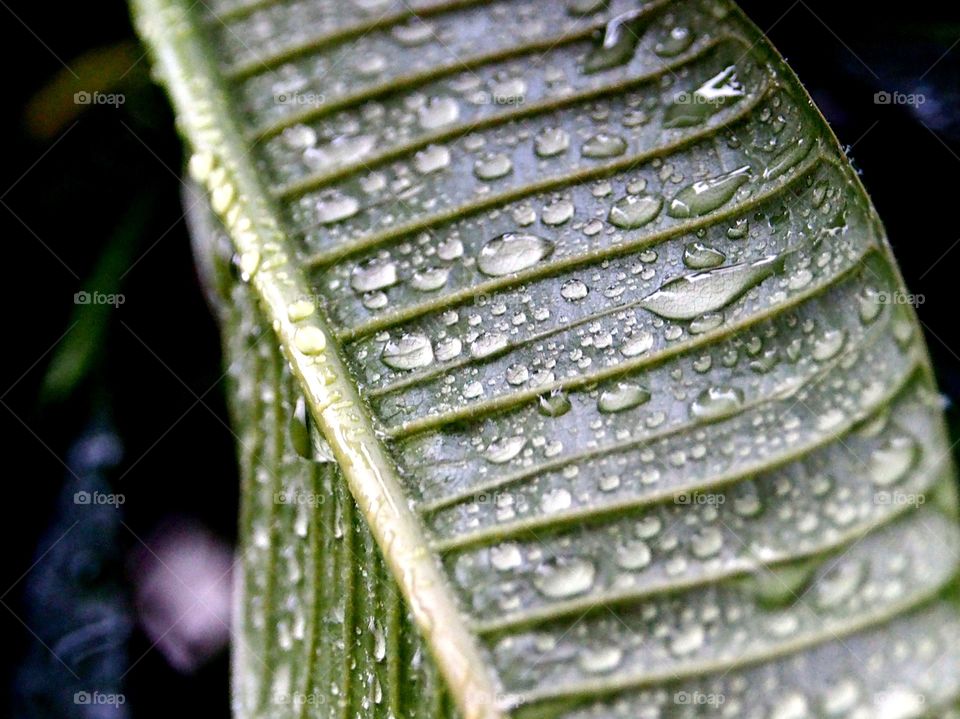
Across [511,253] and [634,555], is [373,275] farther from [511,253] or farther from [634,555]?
[634,555]

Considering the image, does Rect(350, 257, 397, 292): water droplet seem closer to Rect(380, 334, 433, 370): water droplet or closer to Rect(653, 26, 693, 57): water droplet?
Rect(380, 334, 433, 370): water droplet

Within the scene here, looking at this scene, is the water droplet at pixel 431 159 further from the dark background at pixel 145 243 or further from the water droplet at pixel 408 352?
the dark background at pixel 145 243

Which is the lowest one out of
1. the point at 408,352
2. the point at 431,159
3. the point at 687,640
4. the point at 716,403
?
the point at 687,640

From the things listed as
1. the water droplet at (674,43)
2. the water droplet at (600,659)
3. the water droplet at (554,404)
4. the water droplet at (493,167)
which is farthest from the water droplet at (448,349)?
the water droplet at (674,43)

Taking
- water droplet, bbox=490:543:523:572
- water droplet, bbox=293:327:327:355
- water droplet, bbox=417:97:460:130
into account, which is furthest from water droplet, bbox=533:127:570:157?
water droplet, bbox=490:543:523:572

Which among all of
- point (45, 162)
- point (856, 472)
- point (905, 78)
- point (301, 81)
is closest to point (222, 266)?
point (301, 81)

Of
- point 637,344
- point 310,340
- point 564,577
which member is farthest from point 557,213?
point 564,577
